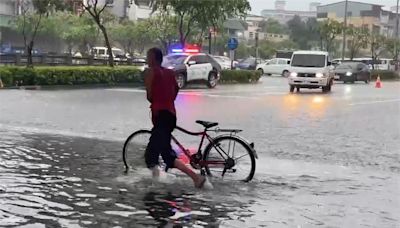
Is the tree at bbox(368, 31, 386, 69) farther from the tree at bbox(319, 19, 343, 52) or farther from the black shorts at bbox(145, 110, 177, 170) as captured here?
the black shorts at bbox(145, 110, 177, 170)

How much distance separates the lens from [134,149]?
8.99m

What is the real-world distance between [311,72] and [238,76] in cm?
843

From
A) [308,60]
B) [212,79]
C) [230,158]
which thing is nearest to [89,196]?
[230,158]

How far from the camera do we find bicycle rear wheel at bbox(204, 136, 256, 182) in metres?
8.21

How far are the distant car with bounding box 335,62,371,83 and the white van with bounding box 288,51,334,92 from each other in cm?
1443

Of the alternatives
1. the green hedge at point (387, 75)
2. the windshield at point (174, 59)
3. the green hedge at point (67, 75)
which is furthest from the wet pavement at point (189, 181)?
the green hedge at point (387, 75)

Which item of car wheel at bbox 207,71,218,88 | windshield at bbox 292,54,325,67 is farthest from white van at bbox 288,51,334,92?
car wheel at bbox 207,71,218,88

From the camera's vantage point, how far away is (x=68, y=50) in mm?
73000

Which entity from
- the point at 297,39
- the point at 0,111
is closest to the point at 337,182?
the point at 0,111

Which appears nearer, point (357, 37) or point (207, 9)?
point (207, 9)

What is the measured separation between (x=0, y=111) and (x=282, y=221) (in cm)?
1164

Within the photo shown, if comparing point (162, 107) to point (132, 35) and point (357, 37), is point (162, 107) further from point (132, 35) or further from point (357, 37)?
point (357, 37)

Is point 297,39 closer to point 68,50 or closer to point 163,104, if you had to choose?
point 68,50

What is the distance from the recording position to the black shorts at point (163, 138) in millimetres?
7730
